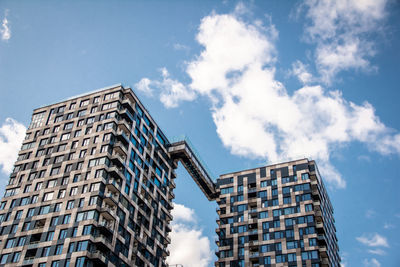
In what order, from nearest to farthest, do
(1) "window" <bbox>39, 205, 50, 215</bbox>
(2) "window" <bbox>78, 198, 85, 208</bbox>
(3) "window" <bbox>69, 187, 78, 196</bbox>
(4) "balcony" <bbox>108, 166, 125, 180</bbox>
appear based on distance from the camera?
(2) "window" <bbox>78, 198, 85, 208</bbox>
(1) "window" <bbox>39, 205, 50, 215</bbox>
(3) "window" <bbox>69, 187, 78, 196</bbox>
(4) "balcony" <bbox>108, 166, 125, 180</bbox>

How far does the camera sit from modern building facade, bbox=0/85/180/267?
94.9 m

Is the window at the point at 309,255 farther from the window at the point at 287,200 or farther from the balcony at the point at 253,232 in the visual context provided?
the window at the point at 287,200

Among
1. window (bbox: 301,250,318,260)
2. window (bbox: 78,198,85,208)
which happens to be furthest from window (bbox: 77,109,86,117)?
window (bbox: 301,250,318,260)

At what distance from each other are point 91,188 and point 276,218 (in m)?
52.2

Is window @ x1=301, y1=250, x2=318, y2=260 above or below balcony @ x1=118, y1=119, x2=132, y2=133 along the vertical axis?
below

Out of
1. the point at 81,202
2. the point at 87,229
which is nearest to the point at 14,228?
the point at 81,202

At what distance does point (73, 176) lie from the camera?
105 metres

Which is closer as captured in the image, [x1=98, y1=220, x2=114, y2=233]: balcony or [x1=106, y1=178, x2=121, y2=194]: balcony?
[x1=98, y1=220, x2=114, y2=233]: balcony

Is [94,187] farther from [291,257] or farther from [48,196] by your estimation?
[291,257]

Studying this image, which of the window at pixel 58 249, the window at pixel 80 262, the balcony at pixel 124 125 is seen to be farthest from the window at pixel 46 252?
the balcony at pixel 124 125

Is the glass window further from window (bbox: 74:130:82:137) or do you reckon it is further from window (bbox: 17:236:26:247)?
window (bbox: 74:130:82:137)

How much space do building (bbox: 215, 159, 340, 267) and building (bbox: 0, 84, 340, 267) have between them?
0.91 feet

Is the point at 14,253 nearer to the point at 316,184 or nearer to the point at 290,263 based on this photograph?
the point at 290,263

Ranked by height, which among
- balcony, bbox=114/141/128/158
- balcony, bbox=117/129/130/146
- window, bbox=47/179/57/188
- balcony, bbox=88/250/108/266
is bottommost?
balcony, bbox=88/250/108/266
